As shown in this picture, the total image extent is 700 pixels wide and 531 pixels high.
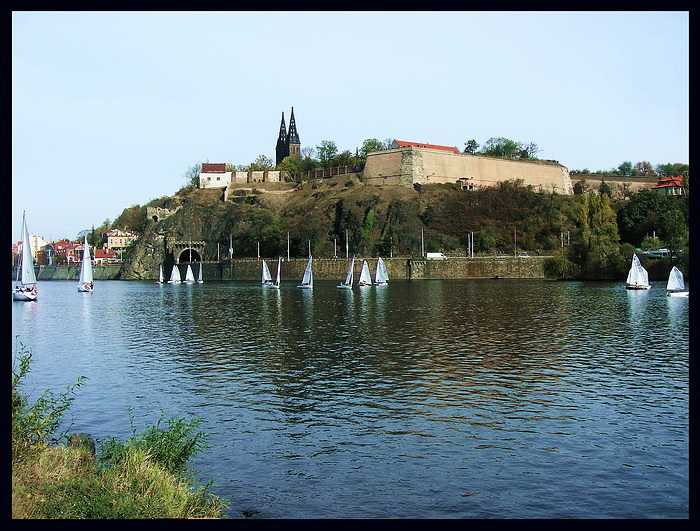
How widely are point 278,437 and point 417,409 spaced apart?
16.4 ft

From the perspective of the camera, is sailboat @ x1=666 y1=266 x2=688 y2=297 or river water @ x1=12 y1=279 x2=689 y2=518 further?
sailboat @ x1=666 y1=266 x2=688 y2=297

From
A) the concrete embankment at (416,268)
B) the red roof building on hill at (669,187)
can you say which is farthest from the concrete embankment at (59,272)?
the red roof building on hill at (669,187)

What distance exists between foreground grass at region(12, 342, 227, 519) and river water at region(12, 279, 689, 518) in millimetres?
1076

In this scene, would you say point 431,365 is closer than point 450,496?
No

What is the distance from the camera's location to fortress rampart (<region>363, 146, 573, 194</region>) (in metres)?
144

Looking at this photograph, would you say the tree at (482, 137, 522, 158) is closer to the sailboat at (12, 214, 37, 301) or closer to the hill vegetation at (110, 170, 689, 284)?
the hill vegetation at (110, 170, 689, 284)

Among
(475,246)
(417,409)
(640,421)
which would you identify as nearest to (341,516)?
(417,409)

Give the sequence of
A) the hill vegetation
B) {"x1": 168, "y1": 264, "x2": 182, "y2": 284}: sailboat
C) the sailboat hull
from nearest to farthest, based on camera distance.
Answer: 1. the sailboat hull
2. the hill vegetation
3. {"x1": 168, "y1": 264, "x2": 182, "y2": 284}: sailboat

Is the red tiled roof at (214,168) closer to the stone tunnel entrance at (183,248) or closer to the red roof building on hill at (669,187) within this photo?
the stone tunnel entrance at (183,248)

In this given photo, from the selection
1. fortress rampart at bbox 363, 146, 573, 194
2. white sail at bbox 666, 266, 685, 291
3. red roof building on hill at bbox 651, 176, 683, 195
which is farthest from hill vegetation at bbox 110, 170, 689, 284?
white sail at bbox 666, 266, 685, 291

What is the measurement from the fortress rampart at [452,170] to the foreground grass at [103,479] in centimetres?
13019
